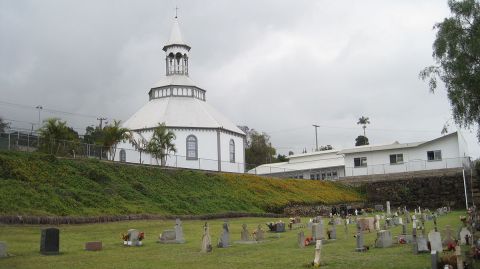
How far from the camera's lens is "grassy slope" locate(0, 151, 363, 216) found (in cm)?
2852

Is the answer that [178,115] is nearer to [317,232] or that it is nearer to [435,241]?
[317,232]

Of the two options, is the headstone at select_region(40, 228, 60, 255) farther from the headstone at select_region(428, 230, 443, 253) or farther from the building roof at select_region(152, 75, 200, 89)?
the building roof at select_region(152, 75, 200, 89)

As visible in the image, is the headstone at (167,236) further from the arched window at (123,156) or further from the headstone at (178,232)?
the arched window at (123,156)

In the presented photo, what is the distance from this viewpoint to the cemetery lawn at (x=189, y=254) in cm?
1535

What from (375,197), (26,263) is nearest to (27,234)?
(26,263)

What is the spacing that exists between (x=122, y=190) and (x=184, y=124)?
23939 millimetres

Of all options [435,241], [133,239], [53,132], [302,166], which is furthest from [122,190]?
[302,166]

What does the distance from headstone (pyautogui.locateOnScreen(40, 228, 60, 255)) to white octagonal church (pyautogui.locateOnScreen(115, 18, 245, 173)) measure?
3408 cm

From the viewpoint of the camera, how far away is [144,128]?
5812cm

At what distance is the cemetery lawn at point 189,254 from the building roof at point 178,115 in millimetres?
33447

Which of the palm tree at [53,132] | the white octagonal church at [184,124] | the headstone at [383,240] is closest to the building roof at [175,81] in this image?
the white octagonal church at [184,124]

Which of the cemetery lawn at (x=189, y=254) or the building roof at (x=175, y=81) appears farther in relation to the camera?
the building roof at (x=175, y=81)

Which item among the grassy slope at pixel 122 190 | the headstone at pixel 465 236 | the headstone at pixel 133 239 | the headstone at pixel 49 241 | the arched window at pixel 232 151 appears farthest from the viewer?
the arched window at pixel 232 151

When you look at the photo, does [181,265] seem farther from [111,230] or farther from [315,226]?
[111,230]
